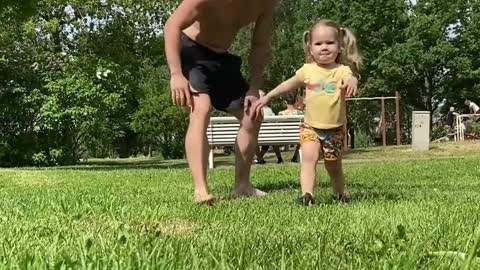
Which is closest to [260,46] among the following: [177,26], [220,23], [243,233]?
[220,23]

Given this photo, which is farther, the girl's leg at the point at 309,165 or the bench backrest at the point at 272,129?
the bench backrest at the point at 272,129

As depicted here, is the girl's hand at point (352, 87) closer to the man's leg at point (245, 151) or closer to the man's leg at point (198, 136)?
the man's leg at point (245, 151)

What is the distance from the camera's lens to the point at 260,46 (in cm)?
554

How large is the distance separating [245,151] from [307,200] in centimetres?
117

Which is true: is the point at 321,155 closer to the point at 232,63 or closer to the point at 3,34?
the point at 232,63

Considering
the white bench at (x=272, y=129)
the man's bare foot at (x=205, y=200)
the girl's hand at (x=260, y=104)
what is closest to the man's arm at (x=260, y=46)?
the girl's hand at (x=260, y=104)

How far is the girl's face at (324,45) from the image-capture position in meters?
4.86

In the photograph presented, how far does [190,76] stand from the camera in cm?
497

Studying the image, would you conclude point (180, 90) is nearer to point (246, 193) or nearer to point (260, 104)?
point (260, 104)

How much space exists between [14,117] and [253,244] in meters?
23.8

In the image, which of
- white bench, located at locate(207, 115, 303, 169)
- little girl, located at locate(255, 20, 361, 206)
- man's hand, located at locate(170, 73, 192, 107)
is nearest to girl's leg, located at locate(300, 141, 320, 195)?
little girl, located at locate(255, 20, 361, 206)

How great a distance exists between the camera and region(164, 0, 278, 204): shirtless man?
15.8ft

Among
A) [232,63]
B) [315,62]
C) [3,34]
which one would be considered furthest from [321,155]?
[3,34]

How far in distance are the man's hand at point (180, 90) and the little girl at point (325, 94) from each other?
535 millimetres
